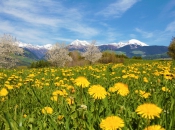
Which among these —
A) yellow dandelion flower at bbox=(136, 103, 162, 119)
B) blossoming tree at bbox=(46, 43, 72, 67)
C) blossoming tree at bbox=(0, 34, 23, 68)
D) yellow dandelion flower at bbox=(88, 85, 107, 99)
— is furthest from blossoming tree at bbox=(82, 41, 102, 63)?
yellow dandelion flower at bbox=(136, 103, 162, 119)

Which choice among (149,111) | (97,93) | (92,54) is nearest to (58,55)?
(92,54)

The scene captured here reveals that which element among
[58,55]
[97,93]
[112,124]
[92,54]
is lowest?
[112,124]

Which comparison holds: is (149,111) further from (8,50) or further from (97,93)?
(8,50)

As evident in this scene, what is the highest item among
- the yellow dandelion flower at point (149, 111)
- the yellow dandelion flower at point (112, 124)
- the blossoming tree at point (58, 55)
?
the blossoming tree at point (58, 55)

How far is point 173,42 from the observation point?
74875 mm

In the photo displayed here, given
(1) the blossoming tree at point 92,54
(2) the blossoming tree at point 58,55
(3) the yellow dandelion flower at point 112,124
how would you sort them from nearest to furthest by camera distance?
(3) the yellow dandelion flower at point 112,124
(2) the blossoming tree at point 58,55
(1) the blossoming tree at point 92,54

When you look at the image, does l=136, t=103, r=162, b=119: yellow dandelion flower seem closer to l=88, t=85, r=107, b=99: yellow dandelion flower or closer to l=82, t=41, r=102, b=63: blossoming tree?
l=88, t=85, r=107, b=99: yellow dandelion flower

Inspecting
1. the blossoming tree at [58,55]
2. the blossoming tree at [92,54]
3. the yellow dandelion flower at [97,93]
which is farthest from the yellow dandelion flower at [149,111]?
the blossoming tree at [92,54]

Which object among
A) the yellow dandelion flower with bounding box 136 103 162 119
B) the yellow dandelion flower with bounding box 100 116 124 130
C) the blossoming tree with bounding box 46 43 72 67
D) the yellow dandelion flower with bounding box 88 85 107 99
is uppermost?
the blossoming tree with bounding box 46 43 72 67

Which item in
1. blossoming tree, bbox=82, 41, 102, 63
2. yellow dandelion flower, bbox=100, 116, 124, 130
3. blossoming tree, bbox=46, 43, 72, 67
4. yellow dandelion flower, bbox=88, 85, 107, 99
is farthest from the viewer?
blossoming tree, bbox=82, 41, 102, 63

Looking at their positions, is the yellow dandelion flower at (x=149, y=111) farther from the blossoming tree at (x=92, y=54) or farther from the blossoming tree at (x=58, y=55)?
the blossoming tree at (x=92, y=54)

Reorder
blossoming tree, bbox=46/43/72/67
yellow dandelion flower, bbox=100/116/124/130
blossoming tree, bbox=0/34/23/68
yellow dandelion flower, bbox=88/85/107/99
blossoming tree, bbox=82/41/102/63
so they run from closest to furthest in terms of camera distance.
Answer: yellow dandelion flower, bbox=100/116/124/130
yellow dandelion flower, bbox=88/85/107/99
blossoming tree, bbox=0/34/23/68
blossoming tree, bbox=46/43/72/67
blossoming tree, bbox=82/41/102/63

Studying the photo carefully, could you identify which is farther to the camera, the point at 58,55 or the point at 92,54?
the point at 92,54

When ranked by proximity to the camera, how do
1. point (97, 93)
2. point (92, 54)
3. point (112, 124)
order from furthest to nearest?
1. point (92, 54)
2. point (97, 93)
3. point (112, 124)
